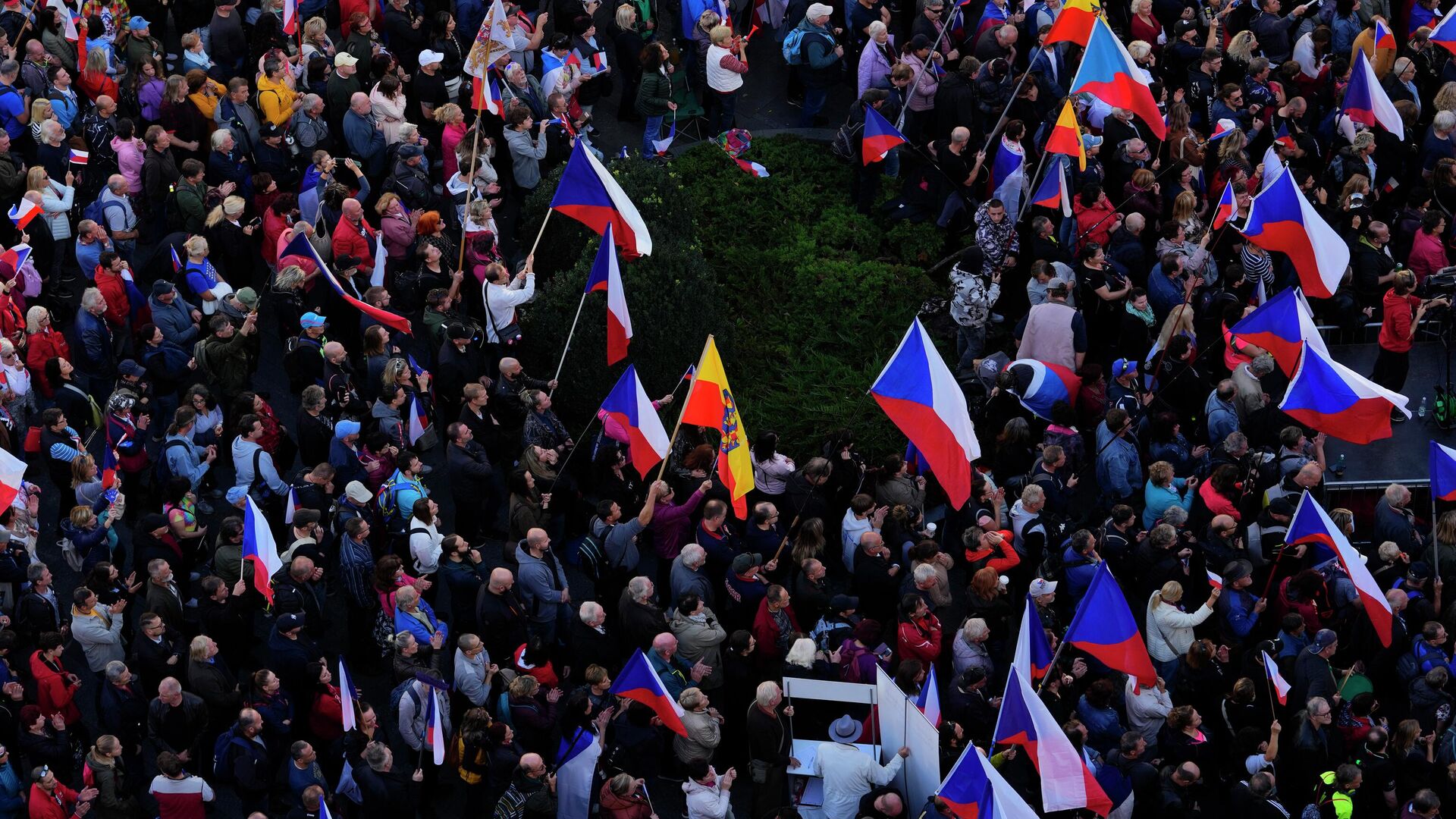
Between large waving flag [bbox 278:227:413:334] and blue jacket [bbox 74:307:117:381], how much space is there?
1704 millimetres

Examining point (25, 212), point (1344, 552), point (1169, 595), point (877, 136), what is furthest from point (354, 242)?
point (1344, 552)

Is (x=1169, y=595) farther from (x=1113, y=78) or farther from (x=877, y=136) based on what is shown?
(x=877, y=136)

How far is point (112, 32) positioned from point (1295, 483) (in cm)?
1297

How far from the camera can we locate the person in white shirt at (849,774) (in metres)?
14.7

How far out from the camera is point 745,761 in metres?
16.6

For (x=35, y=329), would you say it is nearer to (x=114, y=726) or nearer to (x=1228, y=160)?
(x=114, y=726)

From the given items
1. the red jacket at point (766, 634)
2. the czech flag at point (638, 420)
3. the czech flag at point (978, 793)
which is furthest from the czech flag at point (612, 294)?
the czech flag at point (978, 793)

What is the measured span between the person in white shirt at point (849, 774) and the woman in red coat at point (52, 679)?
558cm

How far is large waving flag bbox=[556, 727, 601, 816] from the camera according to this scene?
1462cm

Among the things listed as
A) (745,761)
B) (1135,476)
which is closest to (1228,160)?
(1135,476)

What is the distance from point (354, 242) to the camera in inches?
735

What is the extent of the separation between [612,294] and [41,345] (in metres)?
4.92

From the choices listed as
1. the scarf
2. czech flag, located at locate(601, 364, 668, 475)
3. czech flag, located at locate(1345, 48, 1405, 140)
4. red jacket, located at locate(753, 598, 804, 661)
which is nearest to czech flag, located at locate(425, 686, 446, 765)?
red jacket, located at locate(753, 598, 804, 661)

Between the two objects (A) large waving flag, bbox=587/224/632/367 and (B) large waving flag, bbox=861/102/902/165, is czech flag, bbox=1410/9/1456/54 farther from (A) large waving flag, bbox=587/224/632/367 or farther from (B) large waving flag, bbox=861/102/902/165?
(A) large waving flag, bbox=587/224/632/367
